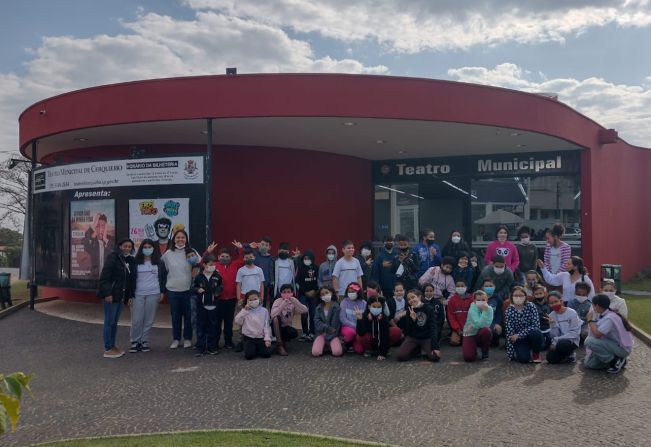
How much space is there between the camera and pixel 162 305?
12.5 metres

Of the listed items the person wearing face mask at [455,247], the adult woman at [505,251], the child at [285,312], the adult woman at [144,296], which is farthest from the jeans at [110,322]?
the adult woman at [505,251]

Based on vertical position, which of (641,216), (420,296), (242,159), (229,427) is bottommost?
(229,427)

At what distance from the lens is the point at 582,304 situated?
26.9 feet

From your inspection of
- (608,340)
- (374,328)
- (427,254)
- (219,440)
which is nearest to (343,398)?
(219,440)

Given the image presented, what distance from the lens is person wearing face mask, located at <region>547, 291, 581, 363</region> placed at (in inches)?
285

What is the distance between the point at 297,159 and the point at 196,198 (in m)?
4.22

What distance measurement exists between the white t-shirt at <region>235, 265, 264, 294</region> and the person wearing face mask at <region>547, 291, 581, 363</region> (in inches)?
165

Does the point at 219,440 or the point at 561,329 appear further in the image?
the point at 561,329

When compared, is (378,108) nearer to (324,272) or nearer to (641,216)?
(324,272)

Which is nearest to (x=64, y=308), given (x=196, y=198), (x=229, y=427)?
(x=196, y=198)

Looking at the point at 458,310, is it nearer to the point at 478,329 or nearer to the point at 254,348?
the point at 478,329

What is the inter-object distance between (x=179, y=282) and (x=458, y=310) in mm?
4196

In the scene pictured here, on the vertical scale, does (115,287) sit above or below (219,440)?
above

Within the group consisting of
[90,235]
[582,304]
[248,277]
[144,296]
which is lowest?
[582,304]
